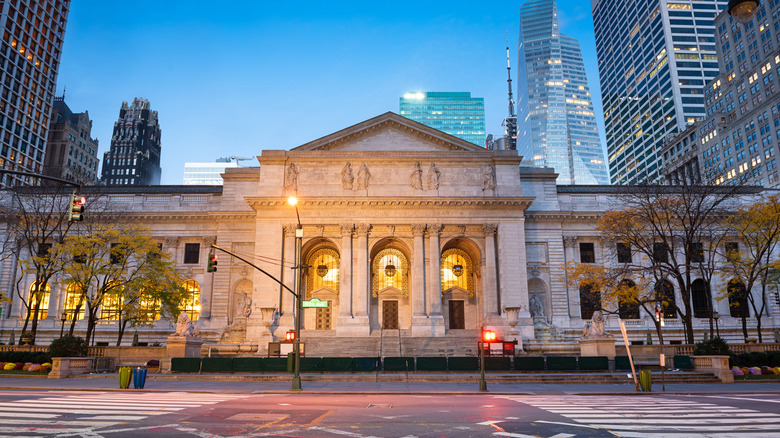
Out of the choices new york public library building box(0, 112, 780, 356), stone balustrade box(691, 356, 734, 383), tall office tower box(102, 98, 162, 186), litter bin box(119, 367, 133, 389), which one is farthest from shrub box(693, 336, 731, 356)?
tall office tower box(102, 98, 162, 186)

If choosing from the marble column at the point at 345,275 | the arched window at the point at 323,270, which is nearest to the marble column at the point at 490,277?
the marble column at the point at 345,275

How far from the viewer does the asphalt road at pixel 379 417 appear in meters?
12.0

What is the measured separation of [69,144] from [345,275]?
93.2m

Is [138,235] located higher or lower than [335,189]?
lower

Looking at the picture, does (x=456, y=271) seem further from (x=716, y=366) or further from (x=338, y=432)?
(x=338, y=432)

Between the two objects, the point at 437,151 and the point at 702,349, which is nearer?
the point at 702,349

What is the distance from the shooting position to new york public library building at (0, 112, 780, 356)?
47.6 metres

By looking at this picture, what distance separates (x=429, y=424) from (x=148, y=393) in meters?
14.5

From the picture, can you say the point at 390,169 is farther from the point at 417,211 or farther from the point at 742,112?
the point at 742,112

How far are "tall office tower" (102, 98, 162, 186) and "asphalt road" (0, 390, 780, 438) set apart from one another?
155 m

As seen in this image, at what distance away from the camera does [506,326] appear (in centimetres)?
4569

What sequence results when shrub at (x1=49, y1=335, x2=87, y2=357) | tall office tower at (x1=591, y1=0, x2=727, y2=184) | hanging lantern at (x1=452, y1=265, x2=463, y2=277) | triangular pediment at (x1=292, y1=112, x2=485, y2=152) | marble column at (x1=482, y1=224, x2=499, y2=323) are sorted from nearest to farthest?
1. shrub at (x1=49, y1=335, x2=87, y2=357)
2. marble column at (x1=482, y1=224, x2=499, y2=323)
3. triangular pediment at (x1=292, y1=112, x2=485, y2=152)
4. hanging lantern at (x1=452, y1=265, x2=463, y2=277)
5. tall office tower at (x1=591, y1=0, x2=727, y2=184)

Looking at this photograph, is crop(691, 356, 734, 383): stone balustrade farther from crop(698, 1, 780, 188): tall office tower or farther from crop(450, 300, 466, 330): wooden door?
crop(698, 1, 780, 188): tall office tower

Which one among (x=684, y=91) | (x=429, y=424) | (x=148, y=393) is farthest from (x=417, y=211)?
(x=684, y=91)
